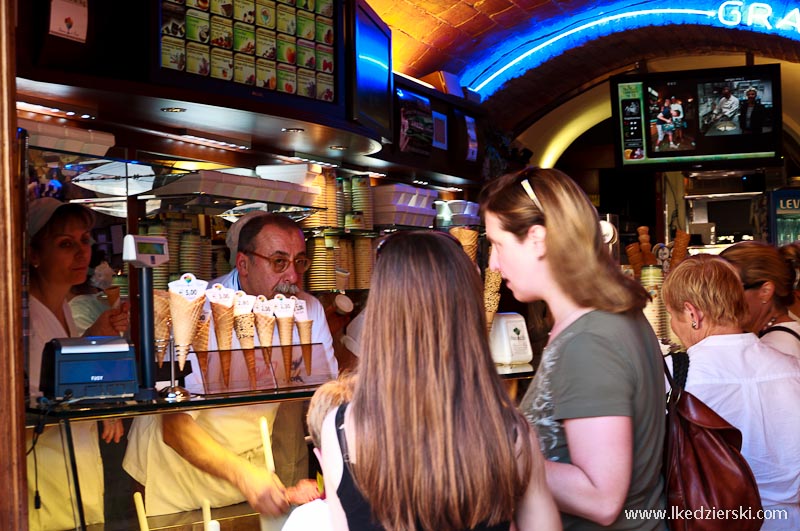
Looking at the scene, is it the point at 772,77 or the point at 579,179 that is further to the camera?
the point at 579,179

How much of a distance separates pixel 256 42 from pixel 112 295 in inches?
76.2

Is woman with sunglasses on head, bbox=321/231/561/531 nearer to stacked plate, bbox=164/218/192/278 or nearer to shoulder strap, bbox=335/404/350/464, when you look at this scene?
shoulder strap, bbox=335/404/350/464

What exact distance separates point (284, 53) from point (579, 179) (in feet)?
34.3

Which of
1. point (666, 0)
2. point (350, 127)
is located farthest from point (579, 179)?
point (350, 127)

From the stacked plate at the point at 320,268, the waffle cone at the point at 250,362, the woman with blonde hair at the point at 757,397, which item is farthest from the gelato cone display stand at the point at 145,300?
the stacked plate at the point at 320,268

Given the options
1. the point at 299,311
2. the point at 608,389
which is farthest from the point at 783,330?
the point at 608,389

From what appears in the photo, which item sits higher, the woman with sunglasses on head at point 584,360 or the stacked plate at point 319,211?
the stacked plate at point 319,211

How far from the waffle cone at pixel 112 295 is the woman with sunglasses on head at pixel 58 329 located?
3cm

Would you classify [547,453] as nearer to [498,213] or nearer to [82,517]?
[498,213]

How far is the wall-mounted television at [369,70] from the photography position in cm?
478

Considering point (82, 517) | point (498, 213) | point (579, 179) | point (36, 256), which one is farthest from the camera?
point (579, 179)

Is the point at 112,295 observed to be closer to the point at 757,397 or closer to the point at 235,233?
the point at 235,233

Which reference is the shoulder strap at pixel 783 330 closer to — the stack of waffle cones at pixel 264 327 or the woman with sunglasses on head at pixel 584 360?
the woman with sunglasses on head at pixel 584 360

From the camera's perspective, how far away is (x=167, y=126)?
444cm
